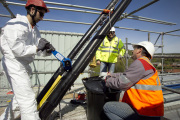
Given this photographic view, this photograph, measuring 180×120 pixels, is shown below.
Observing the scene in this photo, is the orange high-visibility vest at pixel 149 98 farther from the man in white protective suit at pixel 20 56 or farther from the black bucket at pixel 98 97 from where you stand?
the man in white protective suit at pixel 20 56

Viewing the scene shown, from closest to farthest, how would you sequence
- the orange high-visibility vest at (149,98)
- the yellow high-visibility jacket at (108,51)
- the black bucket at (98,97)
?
the orange high-visibility vest at (149,98), the black bucket at (98,97), the yellow high-visibility jacket at (108,51)

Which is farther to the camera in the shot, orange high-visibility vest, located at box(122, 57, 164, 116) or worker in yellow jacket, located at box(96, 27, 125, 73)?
worker in yellow jacket, located at box(96, 27, 125, 73)

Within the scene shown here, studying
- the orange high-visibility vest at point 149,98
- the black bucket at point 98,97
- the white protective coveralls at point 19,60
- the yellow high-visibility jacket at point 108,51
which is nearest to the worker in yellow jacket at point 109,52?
the yellow high-visibility jacket at point 108,51

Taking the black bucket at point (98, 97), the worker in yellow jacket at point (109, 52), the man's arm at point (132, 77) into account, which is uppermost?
the worker in yellow jacket at point (109, 52)

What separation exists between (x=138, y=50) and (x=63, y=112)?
2.17m

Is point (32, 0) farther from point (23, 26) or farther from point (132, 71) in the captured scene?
point (132, 71)

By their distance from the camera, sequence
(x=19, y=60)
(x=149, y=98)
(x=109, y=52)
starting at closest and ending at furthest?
(x=149, y=98) → (x=19, y=60) → (x=109, y=52)

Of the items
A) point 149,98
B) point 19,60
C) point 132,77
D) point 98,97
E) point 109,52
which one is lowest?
point 98,97

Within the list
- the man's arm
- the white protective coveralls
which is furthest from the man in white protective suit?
the man's arm

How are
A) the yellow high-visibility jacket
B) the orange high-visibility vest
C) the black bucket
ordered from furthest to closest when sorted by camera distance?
the yellow high-visibility jacket
the black bucket
the orange high-visibility vest

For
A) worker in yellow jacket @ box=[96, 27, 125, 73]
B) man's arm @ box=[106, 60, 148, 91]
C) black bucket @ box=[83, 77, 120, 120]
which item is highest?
worker in yellow jacket @ box=[96, 27, 125, 73]

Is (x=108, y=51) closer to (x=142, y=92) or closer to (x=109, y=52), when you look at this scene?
(x=109, y=52)

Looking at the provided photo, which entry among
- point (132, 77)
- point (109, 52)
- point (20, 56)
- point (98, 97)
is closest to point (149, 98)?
point (132, 77)

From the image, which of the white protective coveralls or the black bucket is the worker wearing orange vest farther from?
the white protective coveralls
